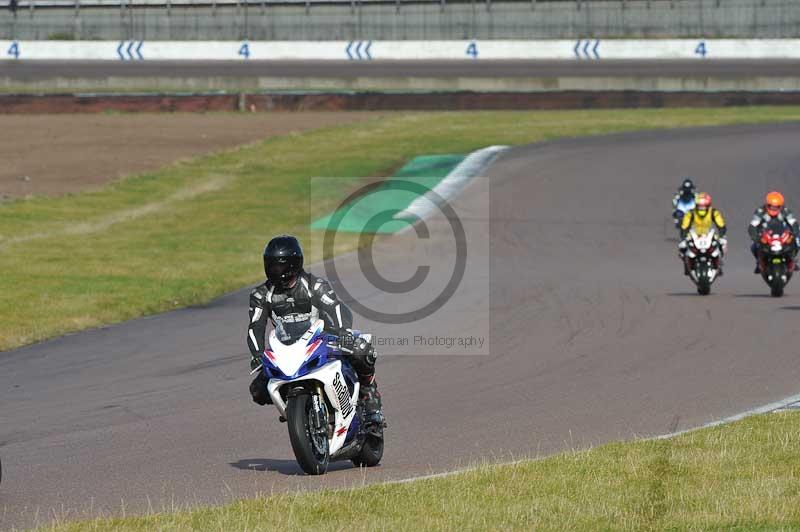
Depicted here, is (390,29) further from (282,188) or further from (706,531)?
(706,531)

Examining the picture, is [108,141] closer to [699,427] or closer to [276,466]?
[699,427]

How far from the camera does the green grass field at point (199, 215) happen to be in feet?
69.4

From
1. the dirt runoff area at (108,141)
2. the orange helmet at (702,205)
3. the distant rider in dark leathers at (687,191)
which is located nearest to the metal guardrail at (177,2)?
the dirt runoff area at (108,141)

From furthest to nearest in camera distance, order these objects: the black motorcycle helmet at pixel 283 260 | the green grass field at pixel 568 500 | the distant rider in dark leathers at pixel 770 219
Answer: the distant rider in dark leathers at pixel 770 219, the black motorcycle helmet at pixel 283 260, the green grass field at pixel 568 500

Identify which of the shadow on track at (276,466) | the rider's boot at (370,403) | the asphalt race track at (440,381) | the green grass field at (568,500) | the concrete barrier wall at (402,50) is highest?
the concrete barrier wall at (402,50)

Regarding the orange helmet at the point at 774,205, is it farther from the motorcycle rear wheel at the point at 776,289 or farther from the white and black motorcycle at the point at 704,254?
the motorcycle rear wheel at the point at 776,289

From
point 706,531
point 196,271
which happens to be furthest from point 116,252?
point 706,531

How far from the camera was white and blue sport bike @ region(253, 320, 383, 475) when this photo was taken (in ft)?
29.3

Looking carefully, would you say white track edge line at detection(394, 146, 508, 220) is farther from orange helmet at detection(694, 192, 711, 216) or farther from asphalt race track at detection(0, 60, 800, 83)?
asphalt race track at detection(0, 60, 800, 83)

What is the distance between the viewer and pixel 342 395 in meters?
9.30

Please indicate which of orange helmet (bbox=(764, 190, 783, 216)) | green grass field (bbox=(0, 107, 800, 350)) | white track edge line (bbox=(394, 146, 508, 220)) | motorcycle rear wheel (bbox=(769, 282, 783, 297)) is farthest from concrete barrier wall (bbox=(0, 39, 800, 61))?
motorcycle rear wheel (bbox=(769, 282, 783, 297))

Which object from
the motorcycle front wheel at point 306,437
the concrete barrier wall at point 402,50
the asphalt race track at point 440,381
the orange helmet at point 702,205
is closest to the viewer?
the motorcycle front wheel at point 306,437

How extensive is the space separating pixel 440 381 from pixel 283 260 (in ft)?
16.5

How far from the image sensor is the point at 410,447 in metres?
10.6
